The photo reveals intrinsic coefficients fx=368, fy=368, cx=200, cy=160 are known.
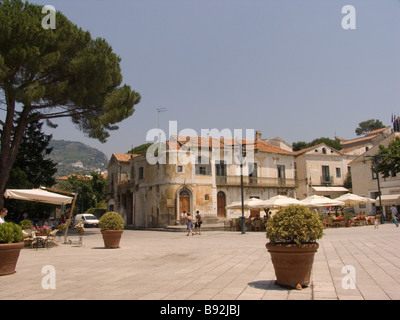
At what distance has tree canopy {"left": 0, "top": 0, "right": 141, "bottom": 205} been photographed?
17.8m

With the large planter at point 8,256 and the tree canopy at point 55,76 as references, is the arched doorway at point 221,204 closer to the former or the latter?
the tree canopy at point 55,76

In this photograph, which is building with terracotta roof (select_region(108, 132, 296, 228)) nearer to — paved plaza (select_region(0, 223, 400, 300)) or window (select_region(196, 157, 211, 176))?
window (select_region(196, 157, 211, 176))

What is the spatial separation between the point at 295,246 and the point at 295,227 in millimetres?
299

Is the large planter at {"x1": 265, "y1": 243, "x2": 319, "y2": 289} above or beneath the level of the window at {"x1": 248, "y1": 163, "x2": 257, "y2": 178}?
beneath

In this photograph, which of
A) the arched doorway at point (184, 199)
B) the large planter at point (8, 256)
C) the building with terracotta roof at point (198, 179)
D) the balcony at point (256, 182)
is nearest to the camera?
the large planter at point (8, 256)

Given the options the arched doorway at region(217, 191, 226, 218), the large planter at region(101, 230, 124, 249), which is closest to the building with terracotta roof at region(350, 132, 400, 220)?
the arched doorway at region(217, 191, 226, 218)

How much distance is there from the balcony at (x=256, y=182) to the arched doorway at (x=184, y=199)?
3.37 meters

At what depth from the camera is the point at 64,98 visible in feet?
71.2

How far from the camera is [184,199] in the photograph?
34.2 metres

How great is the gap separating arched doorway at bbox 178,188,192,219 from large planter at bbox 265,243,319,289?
2813 cm

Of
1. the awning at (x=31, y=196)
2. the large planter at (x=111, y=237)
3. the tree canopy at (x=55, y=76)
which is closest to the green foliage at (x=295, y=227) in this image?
the large planter at (x=111, y=237)

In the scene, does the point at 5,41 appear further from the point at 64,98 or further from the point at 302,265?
the point at 302,265

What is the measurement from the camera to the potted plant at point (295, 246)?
5.82 metres
